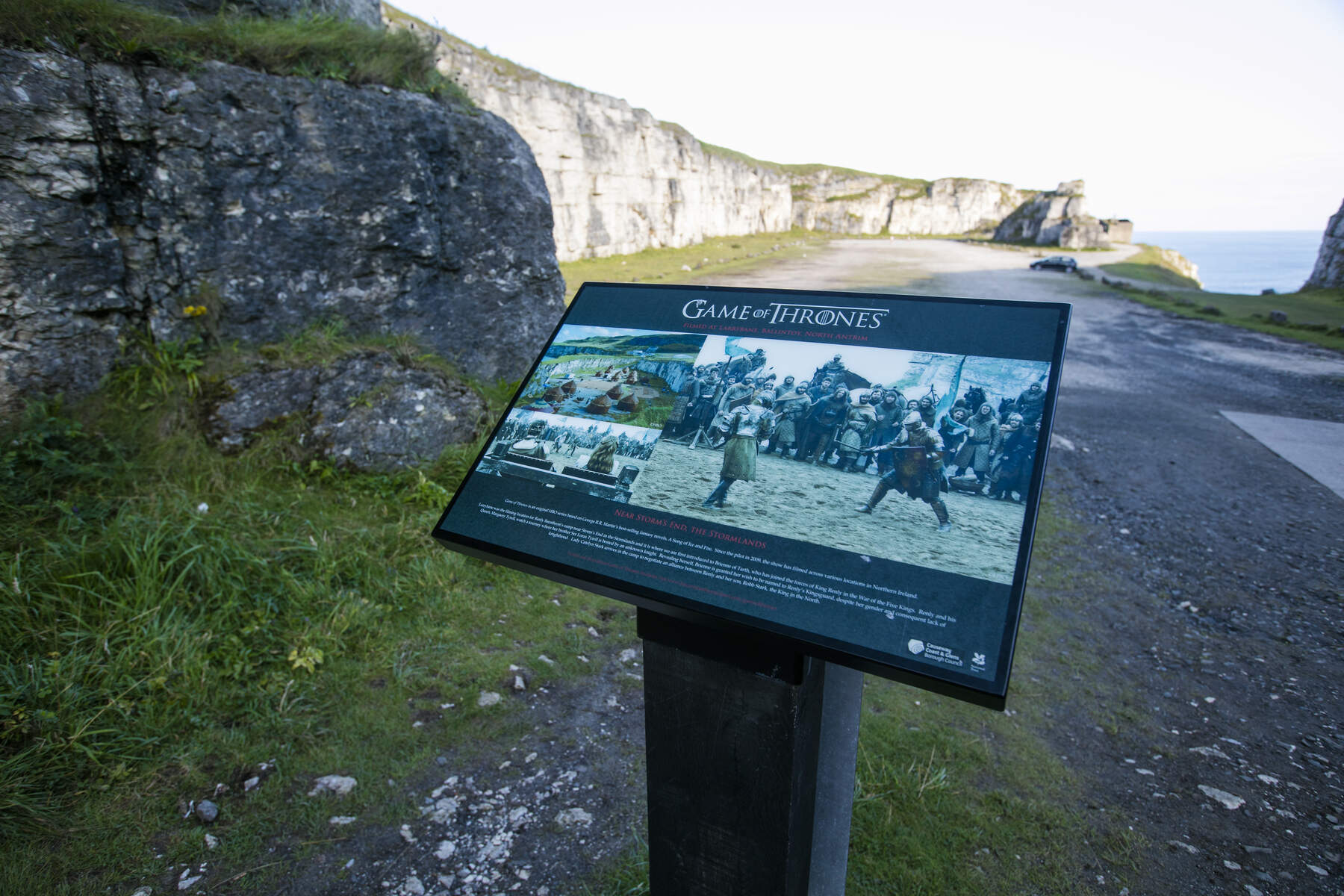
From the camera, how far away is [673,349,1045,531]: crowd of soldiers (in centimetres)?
136

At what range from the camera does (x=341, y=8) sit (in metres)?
5.45

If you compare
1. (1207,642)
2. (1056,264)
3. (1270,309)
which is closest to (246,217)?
(1207,642)

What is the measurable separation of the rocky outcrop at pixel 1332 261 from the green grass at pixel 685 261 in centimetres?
1745

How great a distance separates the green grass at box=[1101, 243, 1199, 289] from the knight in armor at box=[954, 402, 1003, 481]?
97.7 ft

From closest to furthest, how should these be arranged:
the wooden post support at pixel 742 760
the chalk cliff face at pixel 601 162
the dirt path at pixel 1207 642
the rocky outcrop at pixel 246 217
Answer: the wooden post support at pixel 742 760, the dirt path at pixel 1207 642, the rocky outcrop at pixel 246 217, the chalk cliff face at pixel 601 162

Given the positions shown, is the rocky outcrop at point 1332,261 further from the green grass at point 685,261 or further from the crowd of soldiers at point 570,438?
the crowd of soldiers at point 570,438

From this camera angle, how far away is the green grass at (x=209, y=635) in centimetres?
228

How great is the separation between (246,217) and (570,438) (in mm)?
3429

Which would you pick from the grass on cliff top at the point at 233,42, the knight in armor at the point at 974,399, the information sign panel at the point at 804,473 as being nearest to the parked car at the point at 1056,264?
the grass on cliff top at the point at 233,42

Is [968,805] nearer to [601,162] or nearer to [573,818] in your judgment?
[573,818]

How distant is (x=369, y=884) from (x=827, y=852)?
1.47 m

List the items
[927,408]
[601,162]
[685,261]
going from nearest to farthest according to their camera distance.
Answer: [927,408] < [601,162] < [685,261]

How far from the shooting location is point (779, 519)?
4.75 ft

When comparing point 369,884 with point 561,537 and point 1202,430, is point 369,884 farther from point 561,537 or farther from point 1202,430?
point 1202,430
